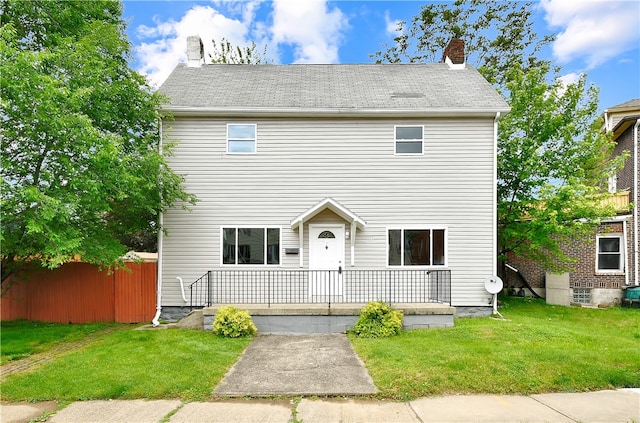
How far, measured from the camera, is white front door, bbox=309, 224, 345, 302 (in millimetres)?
10484

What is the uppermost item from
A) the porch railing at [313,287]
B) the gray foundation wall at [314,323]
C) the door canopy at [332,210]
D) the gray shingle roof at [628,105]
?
the gray shingle roof at [628,105]

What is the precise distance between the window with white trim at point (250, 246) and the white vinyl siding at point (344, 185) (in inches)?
8.6

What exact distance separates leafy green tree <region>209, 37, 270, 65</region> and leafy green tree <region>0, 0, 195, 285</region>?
11.0 metres

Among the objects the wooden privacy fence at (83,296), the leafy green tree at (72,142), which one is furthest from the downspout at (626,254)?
the wooden privacy fence at (83,296)

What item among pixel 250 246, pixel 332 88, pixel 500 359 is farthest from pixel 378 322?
pixel 332 88

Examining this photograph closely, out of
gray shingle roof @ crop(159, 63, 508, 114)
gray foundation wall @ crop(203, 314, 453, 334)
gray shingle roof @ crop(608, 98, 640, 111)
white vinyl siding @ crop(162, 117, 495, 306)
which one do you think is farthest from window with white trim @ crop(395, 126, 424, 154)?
gray shingle roof @ crop(608, 98, 640, 111)

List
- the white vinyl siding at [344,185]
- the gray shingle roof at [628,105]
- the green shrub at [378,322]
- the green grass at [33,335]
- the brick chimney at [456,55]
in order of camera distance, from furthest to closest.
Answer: the gray shingle roof at [628,105], the brick chimney at [456,55], the white vinyl siding at [344,185], the green shrub at [378,322], the green grass at [33,335]

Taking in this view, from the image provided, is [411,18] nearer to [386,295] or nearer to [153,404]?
[386,295]

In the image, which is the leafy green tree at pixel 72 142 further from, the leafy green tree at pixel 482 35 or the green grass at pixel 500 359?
the leafy green tree at pixel 482 35

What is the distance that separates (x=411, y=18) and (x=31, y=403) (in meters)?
23.7

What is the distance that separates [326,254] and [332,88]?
5.33m

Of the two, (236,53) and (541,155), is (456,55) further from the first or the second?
(236,53)

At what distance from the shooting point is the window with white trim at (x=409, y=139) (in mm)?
10742

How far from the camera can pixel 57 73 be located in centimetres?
799
